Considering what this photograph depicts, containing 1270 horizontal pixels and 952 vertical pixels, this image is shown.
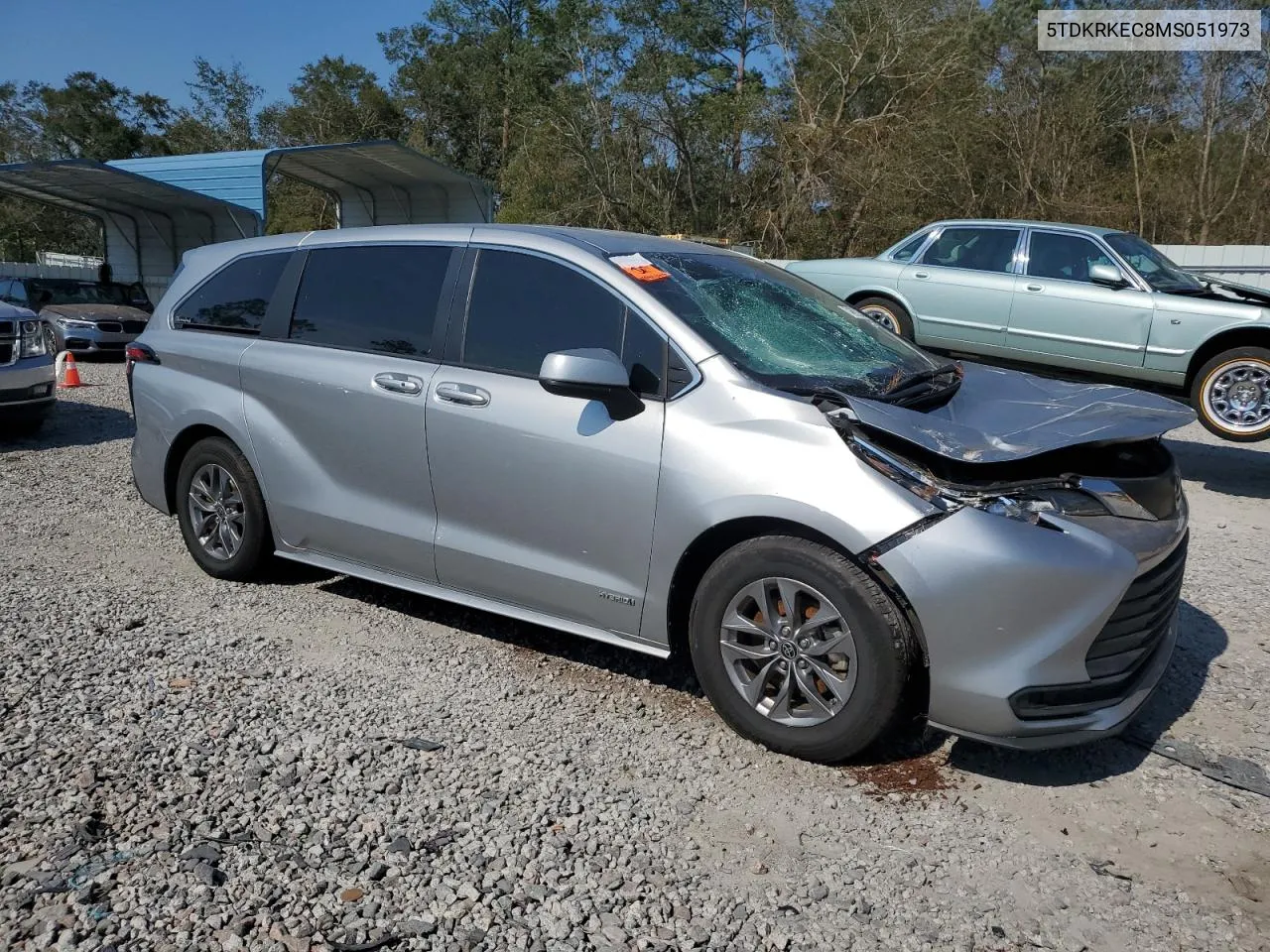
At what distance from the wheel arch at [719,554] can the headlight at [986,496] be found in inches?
11.2

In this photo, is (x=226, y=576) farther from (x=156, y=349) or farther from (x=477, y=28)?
(x=477, y=28)

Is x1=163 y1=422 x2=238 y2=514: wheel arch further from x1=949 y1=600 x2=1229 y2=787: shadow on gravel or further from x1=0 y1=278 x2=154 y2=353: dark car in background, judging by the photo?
x1=0 y1=278 x2=154 y2=353: dark car in background

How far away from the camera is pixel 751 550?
3.35m

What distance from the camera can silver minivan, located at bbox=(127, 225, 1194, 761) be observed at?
3.08 metres

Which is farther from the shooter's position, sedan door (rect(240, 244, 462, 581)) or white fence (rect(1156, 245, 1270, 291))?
white fence (rect(1156, 245, 1270, 291))

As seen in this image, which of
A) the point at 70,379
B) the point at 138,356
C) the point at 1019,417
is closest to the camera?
the point at 1019,417

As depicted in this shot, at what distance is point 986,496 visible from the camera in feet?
10.2

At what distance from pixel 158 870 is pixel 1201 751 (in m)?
3.49

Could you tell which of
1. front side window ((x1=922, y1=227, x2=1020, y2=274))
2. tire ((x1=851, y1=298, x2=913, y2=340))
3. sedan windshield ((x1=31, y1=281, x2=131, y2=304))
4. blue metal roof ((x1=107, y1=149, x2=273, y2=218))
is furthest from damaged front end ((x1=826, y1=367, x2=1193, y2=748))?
blue metal roof ((x1=107, y1=149, x2=273, y2=218))

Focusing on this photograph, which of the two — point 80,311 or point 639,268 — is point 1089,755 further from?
point 80,311

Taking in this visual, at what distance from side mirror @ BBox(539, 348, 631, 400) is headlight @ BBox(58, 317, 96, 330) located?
566 inches

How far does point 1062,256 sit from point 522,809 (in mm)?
7440

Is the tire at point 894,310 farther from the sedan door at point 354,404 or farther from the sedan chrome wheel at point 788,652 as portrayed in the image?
the sedan chrome wheel at point 788,652

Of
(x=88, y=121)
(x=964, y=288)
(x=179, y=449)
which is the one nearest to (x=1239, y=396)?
(x=964, y=288)
